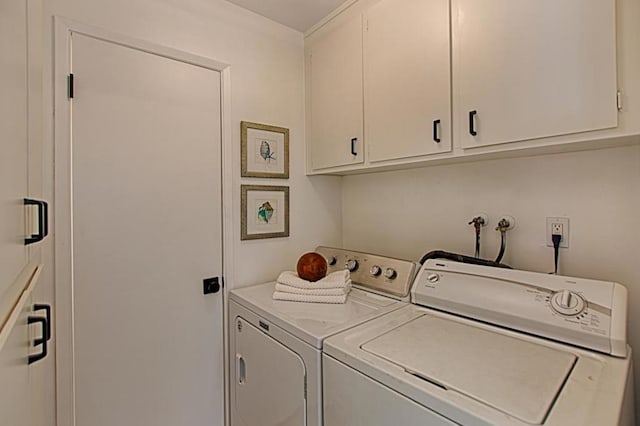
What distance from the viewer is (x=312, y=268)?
1650 millimetres

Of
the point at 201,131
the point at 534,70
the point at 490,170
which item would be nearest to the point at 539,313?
the point at 490,170

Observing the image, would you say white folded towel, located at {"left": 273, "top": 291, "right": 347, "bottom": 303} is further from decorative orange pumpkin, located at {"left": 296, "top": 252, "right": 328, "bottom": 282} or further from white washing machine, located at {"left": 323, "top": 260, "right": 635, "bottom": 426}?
white washing machine, located at {"left": 323, "top": 260, "right": 635, "bottom": 426}

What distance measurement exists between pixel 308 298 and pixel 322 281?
0.37 ft

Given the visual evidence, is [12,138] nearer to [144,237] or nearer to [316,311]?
[144,237]

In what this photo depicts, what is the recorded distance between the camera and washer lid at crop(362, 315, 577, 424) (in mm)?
772

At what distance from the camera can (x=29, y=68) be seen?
2.87ft

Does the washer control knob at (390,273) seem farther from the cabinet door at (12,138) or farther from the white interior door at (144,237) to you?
the cabinet door at (12,138)

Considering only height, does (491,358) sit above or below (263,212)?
below

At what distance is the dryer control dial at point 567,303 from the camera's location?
1.06 meters

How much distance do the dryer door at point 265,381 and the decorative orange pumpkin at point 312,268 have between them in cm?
36

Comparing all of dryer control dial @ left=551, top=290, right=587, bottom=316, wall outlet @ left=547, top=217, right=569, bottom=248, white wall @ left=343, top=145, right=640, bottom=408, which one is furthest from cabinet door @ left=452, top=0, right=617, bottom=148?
dryer control dial @ left=551, top=290, right=587, bottom=316

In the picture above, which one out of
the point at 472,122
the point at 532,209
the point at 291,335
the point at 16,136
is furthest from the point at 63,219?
the point at 532,209

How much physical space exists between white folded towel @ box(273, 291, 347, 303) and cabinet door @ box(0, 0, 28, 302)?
3.27 feet

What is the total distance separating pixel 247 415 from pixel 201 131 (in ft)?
4.76
